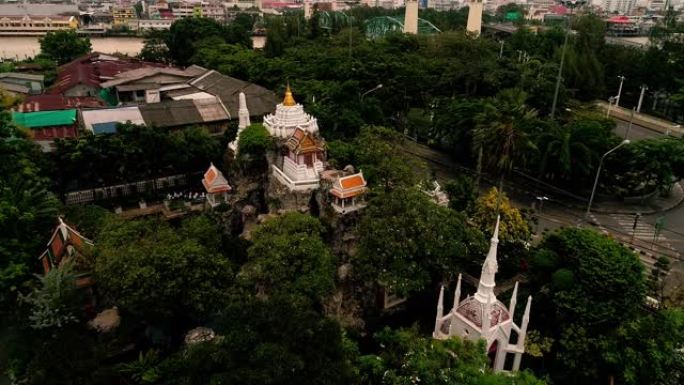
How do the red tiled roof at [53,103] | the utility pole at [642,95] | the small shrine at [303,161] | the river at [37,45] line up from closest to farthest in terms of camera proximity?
the small shrine at [303,161]
the red tiled roof at [53,103]
the utility pole at [642,95]
the river at [37,45]

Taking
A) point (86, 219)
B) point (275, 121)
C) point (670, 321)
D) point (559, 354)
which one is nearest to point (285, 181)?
point (275, 121)

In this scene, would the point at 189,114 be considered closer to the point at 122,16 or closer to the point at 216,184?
the point at 216,184

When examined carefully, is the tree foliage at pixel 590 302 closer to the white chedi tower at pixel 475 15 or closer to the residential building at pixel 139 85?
the residential building at pixel 139 85

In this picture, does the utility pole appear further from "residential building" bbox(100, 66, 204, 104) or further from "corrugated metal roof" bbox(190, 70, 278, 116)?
"residential building" bbox(100, 66, 204, 104)

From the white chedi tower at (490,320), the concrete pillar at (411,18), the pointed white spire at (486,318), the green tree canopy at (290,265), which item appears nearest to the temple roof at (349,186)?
the green tree canopy at (290,265)

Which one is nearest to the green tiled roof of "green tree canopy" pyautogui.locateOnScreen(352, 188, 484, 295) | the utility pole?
"green tree canopy" pyautogui.locateOnScreen(352, 188, 484, 295)

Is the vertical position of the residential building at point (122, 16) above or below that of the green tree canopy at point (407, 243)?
above

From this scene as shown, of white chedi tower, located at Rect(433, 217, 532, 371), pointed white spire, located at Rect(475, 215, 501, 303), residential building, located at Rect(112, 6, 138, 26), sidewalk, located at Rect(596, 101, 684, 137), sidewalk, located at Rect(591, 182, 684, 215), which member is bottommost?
sidewalk, located at Rect(591, 182, 684, 215)
